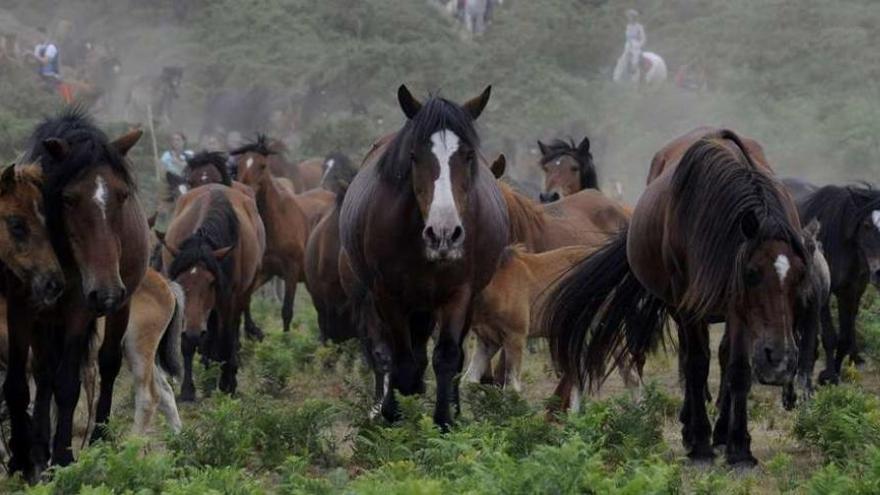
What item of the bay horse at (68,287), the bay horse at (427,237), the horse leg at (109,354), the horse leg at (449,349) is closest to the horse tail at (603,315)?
the bay horse at (427,237)

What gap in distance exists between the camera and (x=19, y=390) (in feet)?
29.1

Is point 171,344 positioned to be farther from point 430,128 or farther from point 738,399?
point 738,399

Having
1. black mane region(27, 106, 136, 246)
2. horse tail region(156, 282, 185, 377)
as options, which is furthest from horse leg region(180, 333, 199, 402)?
black mane region(27, 106, 136, 246)

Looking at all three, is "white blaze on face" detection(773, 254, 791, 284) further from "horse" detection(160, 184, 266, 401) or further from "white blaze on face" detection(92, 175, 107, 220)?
"horse" detection(160, 184, 266, 401)

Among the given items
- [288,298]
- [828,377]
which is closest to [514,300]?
[828,377]

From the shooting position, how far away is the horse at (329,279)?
14.5 metres

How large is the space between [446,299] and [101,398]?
2.15 m

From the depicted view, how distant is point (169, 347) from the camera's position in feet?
38.4

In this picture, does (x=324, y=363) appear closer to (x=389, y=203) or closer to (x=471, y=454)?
(x=389, y=203)

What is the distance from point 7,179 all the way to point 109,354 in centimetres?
149

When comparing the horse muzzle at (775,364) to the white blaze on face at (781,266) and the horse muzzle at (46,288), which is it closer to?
the white blaze on face at (781,266)

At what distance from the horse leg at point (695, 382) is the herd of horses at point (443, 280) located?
0.02m

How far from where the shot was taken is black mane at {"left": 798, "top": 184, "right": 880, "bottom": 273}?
48.3 feet

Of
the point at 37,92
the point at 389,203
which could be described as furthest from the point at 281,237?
the point at 37,92
